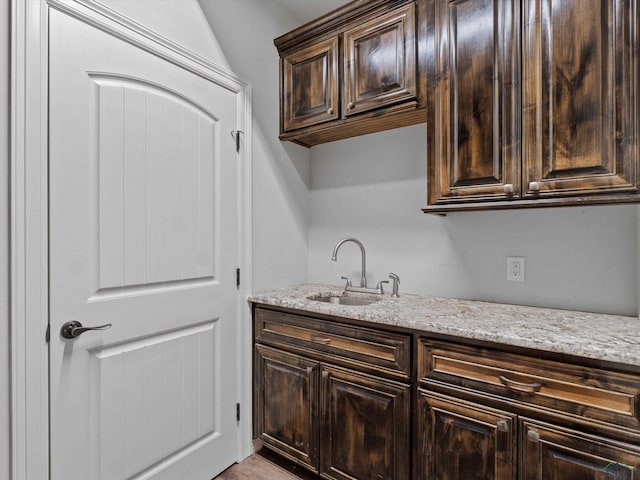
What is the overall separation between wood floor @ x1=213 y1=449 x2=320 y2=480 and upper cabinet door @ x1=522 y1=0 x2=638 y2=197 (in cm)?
177

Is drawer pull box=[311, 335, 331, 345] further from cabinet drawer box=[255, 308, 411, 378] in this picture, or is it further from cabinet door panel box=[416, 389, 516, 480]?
cabinet door panel box=[416, 389, 516, 480]

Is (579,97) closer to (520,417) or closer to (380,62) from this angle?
(380,62)

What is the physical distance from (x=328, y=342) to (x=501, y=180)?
3.43 feet

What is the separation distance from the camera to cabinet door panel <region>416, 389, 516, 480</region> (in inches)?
47.6

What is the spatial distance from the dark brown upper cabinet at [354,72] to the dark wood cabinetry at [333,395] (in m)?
1.10

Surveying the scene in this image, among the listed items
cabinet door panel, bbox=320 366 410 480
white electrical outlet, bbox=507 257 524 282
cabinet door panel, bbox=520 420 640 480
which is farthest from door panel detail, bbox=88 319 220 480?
white electrical outlet, bbox=507 257 524 282

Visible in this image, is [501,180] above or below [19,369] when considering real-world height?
above

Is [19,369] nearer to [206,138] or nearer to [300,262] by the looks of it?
[206,138]

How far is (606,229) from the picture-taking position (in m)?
1.52

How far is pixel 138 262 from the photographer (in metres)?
1.47

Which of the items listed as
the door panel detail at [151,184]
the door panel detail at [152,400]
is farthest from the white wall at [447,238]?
the door panel detail at [152,400]

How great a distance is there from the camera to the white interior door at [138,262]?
1.26 m

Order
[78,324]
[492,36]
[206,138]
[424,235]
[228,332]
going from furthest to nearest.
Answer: [424,235] < [228,332] < [206,138] < [492,36] < [78,324]

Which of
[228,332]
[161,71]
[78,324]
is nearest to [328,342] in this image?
[228,332]
